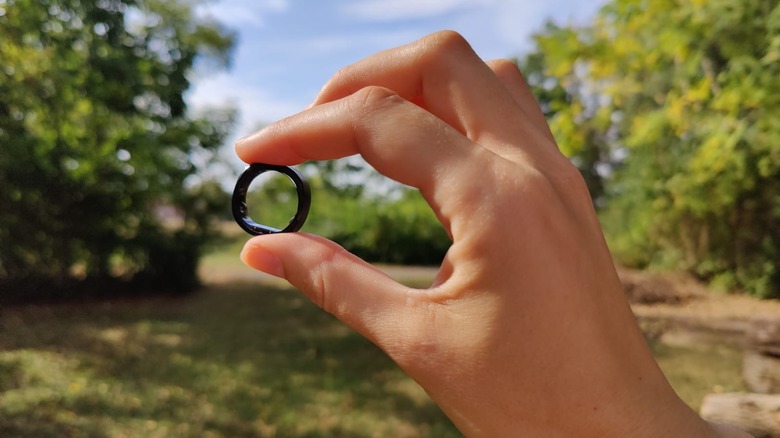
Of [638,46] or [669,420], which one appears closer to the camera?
[669,420]

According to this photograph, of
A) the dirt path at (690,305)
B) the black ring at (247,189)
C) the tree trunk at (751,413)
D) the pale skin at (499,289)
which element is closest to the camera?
the pale skin at (499,289)

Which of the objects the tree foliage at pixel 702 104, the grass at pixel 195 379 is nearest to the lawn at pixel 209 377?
the grass at pixel 195 379

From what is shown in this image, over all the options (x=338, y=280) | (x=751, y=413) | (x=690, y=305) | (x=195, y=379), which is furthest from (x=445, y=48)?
(x=690, y=305)

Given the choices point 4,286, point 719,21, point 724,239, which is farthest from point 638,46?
point 4,286

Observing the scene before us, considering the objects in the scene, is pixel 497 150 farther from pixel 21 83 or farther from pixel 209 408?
pixel 21 83

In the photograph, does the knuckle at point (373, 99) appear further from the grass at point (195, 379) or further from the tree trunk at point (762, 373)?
the tree trunk at point (762, 373)
